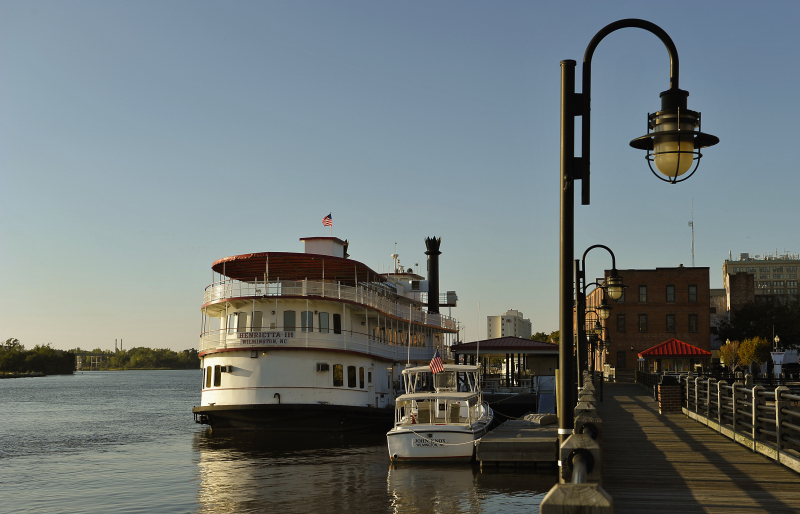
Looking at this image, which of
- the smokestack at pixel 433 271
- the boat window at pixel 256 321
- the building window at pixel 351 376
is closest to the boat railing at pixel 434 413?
the building window at pixel 351 376

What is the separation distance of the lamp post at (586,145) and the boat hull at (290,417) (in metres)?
25.9

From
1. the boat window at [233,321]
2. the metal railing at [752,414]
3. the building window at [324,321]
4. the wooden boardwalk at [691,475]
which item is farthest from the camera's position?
the boat window at [233,321]

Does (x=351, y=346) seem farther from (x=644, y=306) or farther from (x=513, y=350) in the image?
(x=644, y=306)

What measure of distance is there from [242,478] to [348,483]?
370 centimetres

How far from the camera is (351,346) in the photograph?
34656 millimetres

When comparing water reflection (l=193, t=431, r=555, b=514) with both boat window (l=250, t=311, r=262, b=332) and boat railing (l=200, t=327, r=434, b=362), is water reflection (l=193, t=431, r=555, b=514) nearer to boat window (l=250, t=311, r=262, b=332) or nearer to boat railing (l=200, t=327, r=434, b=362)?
boat railing (l=200, t=327, r=434, b=362)

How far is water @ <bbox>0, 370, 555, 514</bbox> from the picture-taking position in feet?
63.8

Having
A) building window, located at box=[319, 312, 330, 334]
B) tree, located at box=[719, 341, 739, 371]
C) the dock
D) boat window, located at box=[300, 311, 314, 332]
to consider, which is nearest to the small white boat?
the dock

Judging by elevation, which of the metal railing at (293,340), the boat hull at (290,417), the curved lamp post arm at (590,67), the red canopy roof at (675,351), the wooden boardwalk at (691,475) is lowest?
the boat hull at (290,417)

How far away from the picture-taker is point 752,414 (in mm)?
13828

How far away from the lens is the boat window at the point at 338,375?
111 feet

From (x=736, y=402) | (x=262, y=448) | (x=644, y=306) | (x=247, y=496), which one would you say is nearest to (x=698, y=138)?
(x=736, y=402)

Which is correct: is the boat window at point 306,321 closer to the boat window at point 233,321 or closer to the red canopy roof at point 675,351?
the boat window at point 233,321

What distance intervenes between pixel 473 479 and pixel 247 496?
6.66 meters
